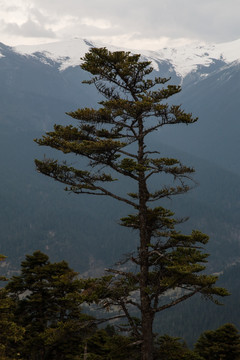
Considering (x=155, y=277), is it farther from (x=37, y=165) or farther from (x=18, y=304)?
(x=18, y=304)

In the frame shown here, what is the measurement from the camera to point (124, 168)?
74.4ft

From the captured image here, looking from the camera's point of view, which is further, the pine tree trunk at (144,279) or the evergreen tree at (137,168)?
the pine tree trunk at (144,279)

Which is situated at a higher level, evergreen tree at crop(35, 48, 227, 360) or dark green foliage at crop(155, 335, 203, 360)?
evergreen tree at crop(35, 48, 227, 360)

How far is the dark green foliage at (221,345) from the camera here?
3803cm

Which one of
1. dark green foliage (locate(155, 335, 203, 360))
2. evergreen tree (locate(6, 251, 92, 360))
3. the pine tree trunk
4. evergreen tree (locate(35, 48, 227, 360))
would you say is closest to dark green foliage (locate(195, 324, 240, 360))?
evergreen tree (locate(6, 251, 92, 360))

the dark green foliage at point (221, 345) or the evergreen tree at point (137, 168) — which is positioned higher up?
the evergreen tree at point (137, 168)

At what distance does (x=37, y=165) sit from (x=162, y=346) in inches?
462

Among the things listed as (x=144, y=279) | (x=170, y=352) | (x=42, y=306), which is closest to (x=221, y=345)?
(x=42, y=306)

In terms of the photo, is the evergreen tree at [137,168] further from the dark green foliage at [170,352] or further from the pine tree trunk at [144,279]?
the dark green foliage at [170,352]

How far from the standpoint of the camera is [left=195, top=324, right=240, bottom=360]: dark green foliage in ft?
125

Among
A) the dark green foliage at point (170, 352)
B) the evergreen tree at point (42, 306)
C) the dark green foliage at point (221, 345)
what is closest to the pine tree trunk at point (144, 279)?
the dark green foliage at point (170, 352)

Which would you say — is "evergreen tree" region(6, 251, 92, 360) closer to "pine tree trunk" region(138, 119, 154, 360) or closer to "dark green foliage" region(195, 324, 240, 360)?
"dark green foliage" region(195, 324, 240, 360)

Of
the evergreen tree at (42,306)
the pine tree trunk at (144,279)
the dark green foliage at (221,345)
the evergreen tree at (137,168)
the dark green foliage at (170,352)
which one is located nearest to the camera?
the evergreen tree at (137,168)

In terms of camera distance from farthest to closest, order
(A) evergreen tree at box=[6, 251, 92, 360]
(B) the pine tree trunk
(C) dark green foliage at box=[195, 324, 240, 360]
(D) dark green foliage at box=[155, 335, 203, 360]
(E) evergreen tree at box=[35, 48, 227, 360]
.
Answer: (C) dark green foliage at box=[195, 324, 240, 360], (A) evergreen tree at box=[6, 251, 92, 360], (D) dark green foliage at box=[155, 335, 203, 360], (B) the pine tree trunk, (E) evergreen tree at box=[35, 48, 227, 360]
